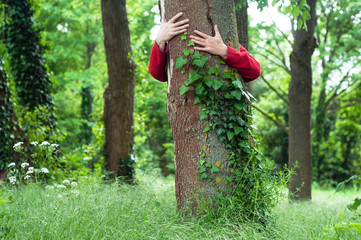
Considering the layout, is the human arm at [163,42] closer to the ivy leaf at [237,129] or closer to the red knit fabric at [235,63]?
the red knit fabric at [235,63]

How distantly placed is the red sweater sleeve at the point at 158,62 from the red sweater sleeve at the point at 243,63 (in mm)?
683

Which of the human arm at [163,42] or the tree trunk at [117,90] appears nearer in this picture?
the human arm at [163,42]

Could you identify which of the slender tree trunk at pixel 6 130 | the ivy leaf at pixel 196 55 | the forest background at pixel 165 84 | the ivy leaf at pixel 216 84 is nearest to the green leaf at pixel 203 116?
Answer: the ivy leaf at pixel 216 84

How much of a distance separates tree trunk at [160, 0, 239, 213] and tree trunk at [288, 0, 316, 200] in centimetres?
551

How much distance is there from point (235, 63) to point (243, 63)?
0.09 metres

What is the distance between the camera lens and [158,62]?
3566mm

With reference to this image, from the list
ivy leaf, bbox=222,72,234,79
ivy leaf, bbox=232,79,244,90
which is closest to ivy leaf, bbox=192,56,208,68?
ivy leaf, bbox=222,72,234,79

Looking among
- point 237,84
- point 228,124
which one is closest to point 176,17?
point 237,84

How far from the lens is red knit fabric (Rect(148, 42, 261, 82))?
130 inches

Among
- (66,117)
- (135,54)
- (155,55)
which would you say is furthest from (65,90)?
(155,55)

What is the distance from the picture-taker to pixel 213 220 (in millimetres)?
3000

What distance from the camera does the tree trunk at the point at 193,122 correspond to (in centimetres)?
320

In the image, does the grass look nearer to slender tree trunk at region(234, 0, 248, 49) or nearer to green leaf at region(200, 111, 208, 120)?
green leaf at region(200, 111, 208, 120)

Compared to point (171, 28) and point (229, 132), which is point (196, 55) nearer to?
point (171, 28)
